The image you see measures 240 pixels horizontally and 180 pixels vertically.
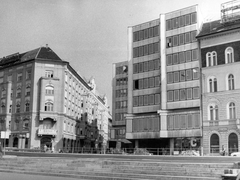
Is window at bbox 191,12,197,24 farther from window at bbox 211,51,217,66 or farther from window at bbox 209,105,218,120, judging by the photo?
window at bbox 209,105,218,120

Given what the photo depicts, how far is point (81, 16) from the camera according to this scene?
2786cm

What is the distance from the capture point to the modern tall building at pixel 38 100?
221 feet

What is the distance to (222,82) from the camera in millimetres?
50656

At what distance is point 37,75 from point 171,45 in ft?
91.8

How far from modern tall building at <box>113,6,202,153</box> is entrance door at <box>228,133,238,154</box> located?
4.68 m

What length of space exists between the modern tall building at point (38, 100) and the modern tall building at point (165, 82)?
52.5ft

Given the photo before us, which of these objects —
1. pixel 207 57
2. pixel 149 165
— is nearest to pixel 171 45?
pixel 207 57

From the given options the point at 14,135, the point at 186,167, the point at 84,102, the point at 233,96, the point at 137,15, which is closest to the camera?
the point at 186,167

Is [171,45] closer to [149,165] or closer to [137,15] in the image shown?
[137,15]

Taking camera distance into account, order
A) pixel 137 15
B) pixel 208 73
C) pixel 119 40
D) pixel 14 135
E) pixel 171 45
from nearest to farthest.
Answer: pixel 137 15 < pixel 119 40 < pixel 208 73 < pixel 171 45 < pixel 14 135

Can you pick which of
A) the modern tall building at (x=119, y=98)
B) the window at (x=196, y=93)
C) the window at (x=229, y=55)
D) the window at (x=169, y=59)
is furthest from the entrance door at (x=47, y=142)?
the window at (x=229, y=55)

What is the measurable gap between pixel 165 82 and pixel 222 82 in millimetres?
9846

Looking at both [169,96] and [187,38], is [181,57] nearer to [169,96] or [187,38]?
[187,38]

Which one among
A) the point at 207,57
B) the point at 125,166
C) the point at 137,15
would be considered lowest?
the point at 125,166
